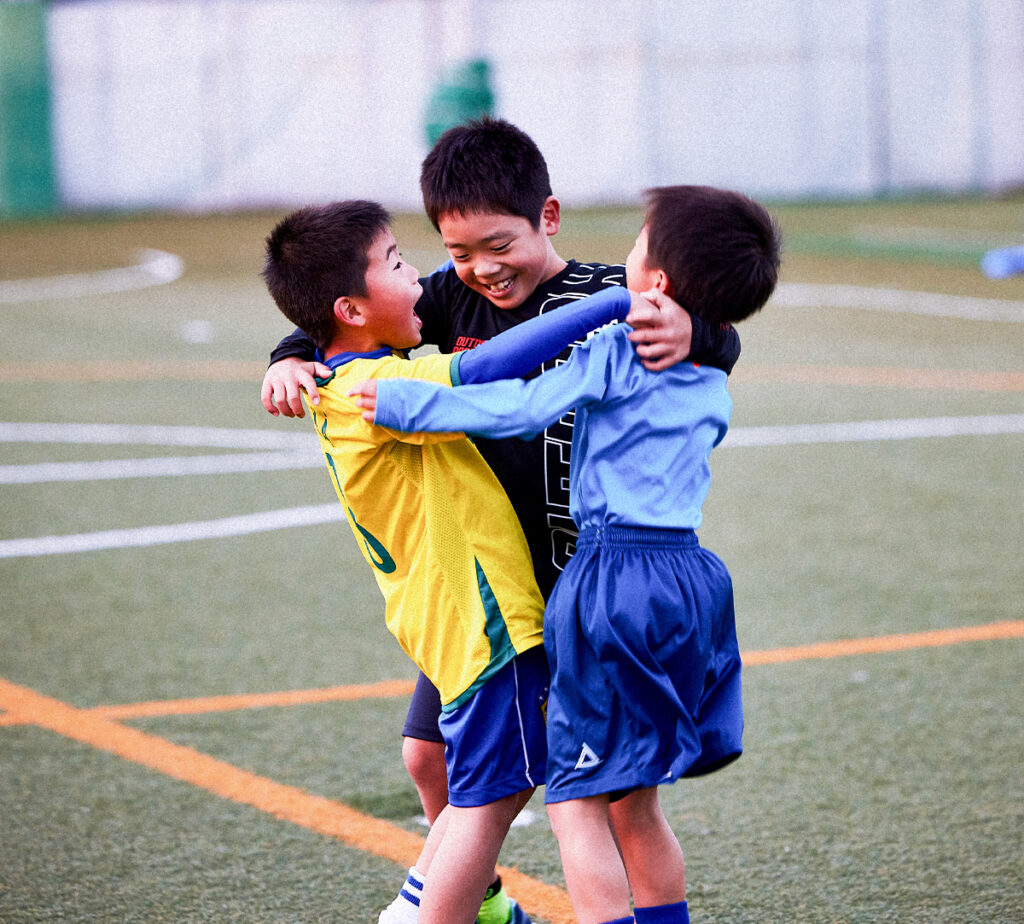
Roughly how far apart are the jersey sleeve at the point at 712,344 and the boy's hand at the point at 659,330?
0.02 meters

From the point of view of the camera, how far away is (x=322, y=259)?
2.44 metres

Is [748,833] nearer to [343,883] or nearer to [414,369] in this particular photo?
[343,883]

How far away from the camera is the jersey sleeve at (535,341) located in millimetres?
2279

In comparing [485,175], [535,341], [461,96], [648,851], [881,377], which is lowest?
[881,377]

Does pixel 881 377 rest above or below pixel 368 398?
below

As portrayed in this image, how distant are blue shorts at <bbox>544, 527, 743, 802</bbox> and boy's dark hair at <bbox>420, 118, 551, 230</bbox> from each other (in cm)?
60

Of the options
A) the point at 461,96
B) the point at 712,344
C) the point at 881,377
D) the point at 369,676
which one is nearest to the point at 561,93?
the point at 461,96

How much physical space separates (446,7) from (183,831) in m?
24.9

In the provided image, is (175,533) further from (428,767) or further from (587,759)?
(587,759)

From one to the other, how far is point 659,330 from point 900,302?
1321cm

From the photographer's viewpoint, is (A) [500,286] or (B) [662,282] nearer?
Answer: (B) [662,282]

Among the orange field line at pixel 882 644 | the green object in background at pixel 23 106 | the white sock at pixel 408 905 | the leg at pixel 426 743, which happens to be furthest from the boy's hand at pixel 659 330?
the green object in background at pixel 23 106

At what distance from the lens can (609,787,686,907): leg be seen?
2453 millimetres

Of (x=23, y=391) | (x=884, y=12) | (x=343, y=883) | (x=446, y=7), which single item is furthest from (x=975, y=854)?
(x=446, y=7)
